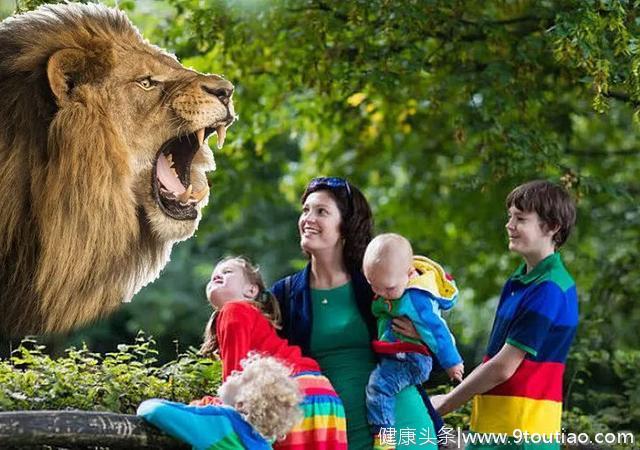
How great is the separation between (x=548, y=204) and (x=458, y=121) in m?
3.17

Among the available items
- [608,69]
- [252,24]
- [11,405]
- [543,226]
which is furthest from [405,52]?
[11,405]

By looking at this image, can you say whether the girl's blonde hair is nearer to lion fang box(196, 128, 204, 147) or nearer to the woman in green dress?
the woman in green dress

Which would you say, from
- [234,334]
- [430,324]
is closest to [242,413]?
[234,334]

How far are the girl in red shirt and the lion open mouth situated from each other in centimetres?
29

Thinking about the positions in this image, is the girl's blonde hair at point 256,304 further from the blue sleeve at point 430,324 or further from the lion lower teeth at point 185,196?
the blue sleeve at point 430,324

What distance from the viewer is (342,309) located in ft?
14.6

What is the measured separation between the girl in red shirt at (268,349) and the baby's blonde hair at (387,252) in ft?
1.35

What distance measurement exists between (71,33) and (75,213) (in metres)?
0.62

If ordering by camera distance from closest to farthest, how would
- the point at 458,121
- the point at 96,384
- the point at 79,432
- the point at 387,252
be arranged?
the point at 79,432
the point at 387,252
the point at 96,384
the point at 458,121

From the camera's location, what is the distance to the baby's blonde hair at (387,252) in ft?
13.7

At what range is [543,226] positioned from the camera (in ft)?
14.6

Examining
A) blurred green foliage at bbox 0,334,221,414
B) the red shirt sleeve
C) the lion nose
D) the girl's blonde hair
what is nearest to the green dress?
the girl's blonde hair

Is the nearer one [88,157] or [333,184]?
[88,157]

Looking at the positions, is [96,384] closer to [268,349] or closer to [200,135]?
[268,349]
